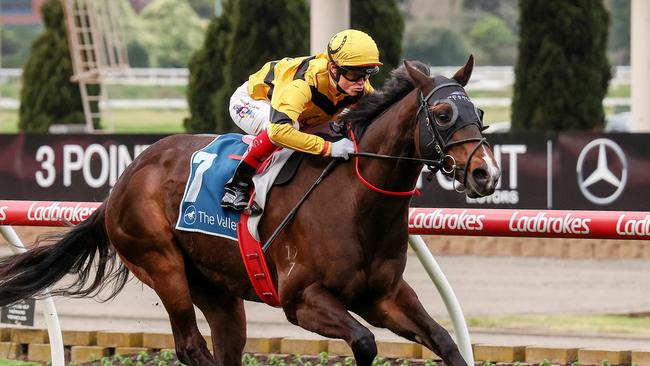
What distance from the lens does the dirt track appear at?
24.3 ft

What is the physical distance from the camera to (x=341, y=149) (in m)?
4.97

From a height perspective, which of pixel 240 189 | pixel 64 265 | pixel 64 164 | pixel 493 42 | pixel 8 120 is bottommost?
pixel 64 265

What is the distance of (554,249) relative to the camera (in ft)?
36.9

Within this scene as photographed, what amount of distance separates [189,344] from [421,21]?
46796 millimetres

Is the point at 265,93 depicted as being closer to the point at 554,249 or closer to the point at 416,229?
the point at 416,229

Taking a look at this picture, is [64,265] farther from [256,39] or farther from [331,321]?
[256,39]

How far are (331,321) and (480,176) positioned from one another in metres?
0.83

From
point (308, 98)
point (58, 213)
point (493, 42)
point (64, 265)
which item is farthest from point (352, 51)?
point (493, 42)

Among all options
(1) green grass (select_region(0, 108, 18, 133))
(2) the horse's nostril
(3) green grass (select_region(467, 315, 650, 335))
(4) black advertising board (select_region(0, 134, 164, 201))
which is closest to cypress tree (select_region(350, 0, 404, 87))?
(4) black advertising board (select_region(0, 134, 164, 201))

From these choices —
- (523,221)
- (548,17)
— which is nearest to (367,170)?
(523,221)

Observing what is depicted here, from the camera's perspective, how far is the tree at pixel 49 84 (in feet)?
57.7

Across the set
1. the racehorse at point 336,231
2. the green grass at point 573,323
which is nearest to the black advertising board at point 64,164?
the green grass at point 573,323

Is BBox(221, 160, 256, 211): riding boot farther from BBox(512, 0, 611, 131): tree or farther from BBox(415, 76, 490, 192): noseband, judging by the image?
BBox(512, 0, 611, 131): tree

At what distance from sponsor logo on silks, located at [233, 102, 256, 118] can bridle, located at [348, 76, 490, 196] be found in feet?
3.35
